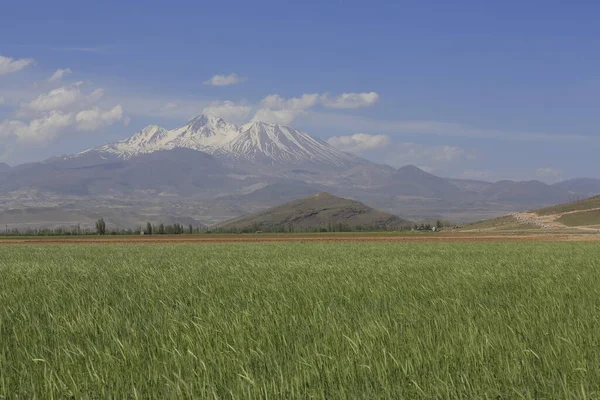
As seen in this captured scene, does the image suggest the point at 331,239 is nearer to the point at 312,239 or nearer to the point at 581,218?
the point at 312,239

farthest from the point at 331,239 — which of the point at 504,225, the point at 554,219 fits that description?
the point at 554,219

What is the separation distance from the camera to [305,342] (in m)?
8.93

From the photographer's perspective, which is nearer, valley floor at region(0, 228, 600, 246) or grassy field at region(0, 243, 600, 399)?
grassy field at region(0, 243, 600, 399)

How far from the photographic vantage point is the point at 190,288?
51.2ft

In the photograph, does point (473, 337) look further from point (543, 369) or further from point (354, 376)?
point (354, 376)

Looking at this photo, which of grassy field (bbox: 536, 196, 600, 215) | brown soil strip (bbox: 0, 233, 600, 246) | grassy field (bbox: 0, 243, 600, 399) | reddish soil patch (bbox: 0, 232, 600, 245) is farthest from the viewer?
grassy field (bbox: 536, 196, 600, 215)

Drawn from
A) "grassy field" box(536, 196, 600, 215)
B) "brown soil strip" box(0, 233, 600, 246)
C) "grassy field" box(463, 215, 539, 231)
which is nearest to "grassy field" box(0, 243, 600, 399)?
"brown soil strip" box(0, 233, 600, 246)

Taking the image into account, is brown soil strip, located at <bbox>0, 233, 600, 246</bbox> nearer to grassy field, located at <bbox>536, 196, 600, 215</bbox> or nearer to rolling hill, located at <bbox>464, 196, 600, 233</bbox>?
rolling hill, located at <bbox>464, 196, 600, 233</bbox>

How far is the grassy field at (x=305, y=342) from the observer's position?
272 inches

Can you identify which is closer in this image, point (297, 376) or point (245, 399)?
point (245, 399)

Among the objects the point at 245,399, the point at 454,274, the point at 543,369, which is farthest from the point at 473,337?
the point at 454,274

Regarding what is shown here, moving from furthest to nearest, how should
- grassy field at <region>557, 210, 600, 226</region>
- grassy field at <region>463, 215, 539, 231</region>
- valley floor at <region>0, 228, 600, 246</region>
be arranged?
grassy field at <region>463, 215, 539, 231</region> → grassy field at <region>557, 210, 600, 226</region> → valley floor at <region>0, 228, 600, 246</region>

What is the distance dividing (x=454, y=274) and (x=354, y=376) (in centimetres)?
1136

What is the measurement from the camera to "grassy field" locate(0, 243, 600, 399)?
6906mm
